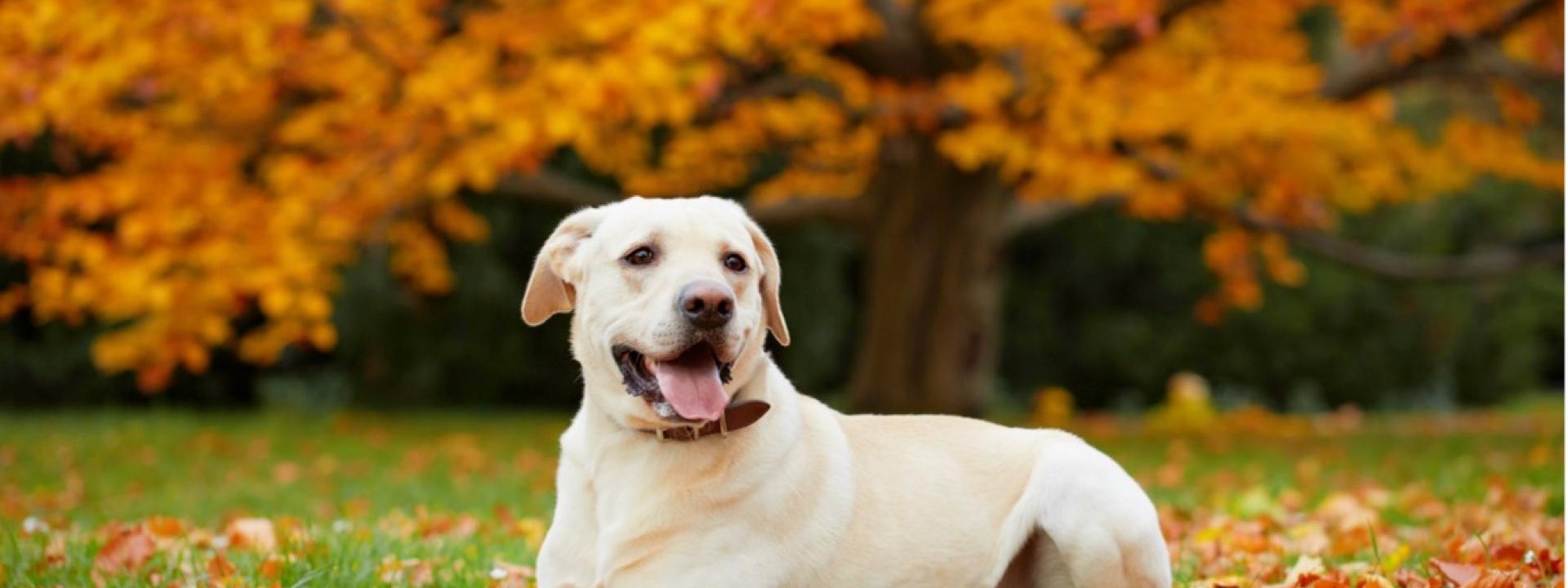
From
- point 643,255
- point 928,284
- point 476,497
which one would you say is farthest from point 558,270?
point 928,284

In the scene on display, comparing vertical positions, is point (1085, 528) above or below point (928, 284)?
above

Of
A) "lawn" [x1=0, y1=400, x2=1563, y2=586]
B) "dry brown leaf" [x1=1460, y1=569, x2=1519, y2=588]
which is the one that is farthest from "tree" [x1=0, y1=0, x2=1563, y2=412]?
"dry brown leaf" [x1=1460, y1=569, x2=1519, y2=588]

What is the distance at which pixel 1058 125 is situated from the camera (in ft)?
32.0

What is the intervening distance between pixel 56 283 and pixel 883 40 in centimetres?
544

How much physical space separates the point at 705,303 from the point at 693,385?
0.21m

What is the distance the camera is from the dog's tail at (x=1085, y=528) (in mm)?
3432

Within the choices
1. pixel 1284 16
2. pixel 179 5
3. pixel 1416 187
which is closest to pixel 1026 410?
pixel 1416 187

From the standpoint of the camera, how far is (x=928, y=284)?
470 inches

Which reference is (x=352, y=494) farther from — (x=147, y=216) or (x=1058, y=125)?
(x=1058, y=125)

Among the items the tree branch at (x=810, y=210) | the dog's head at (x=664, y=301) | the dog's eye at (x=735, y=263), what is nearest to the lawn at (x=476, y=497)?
the dog's head at (x=664, y=301)

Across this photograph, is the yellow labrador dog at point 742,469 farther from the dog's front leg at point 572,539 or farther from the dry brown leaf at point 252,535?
the dry brown leaf at point 252,535

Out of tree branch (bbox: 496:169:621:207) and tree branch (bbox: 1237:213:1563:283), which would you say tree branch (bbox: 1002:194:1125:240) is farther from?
tree branch (bbox: 496:169:621:207)

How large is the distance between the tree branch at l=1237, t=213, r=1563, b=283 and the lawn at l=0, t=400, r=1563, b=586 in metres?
1.35

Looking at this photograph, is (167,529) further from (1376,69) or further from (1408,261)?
(1408,261)
